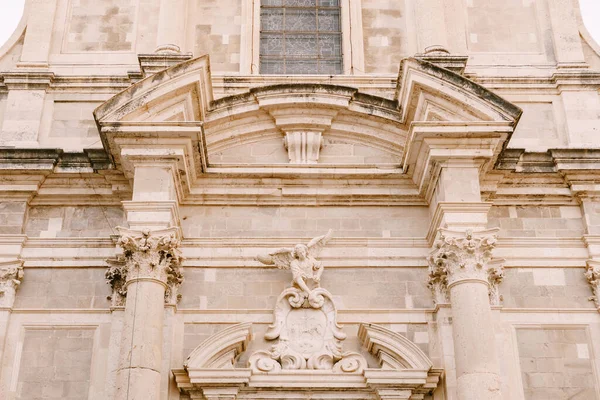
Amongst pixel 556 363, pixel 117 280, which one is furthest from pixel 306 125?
pixel 556 363

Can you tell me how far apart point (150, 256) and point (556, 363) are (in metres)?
5.18

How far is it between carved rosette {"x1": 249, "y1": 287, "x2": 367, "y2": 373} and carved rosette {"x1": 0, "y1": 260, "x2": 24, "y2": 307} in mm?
3181

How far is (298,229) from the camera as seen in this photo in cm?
1333

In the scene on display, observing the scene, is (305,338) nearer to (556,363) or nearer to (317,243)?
(317,243)

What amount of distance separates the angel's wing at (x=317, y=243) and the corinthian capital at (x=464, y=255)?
148cm

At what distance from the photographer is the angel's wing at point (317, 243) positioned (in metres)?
12.9

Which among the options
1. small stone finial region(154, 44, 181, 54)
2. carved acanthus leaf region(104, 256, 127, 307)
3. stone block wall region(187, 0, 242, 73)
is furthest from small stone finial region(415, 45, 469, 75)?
carved acanthus leaf region(104, 256, 127, 307)

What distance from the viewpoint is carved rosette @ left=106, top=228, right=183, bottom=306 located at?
1200 cm

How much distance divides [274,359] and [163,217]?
2228mm

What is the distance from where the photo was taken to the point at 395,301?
42.1ft

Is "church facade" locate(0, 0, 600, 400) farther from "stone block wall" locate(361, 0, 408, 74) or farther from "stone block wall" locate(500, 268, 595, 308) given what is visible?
"stone block wall" locate(361, 0, 408, 74)

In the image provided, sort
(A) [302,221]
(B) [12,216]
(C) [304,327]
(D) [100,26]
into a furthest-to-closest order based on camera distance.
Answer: (D) [100,26] → (A) [302,221] → (B) [12,216] → (C) [304,327]

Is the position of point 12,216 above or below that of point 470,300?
above

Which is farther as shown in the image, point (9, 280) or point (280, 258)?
point (280, 258)
